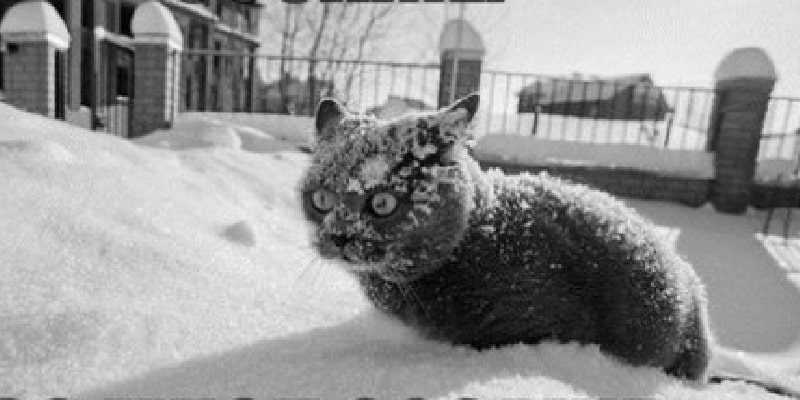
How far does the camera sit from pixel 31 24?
283 inches

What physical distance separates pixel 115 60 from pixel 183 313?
763 inches

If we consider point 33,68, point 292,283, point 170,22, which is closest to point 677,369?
point 292,283

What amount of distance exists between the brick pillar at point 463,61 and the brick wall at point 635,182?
133cm

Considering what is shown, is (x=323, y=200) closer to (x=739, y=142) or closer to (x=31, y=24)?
(x=739, y=142)

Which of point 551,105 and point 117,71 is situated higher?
point 117,71

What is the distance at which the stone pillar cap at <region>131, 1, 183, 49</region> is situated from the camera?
7.36 m

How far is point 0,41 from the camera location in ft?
25.1

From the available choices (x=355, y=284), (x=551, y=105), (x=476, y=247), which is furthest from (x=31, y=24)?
(x=551, y=105)

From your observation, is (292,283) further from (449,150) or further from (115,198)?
(449,150)

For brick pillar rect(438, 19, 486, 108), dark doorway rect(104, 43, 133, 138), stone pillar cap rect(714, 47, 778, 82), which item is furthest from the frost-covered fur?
dark doorway rect(104, 43, 133, 138)

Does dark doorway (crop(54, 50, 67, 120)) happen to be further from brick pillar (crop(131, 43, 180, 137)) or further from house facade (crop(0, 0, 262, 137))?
brick pillar (crop(131, 43, 180, 137))

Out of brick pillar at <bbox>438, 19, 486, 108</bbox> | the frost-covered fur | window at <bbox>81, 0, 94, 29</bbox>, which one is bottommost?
the frost-covered fur

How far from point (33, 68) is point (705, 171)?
32.8 feet

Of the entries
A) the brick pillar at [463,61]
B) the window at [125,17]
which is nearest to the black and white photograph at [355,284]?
the brick pillar at [463,61]
